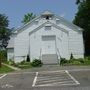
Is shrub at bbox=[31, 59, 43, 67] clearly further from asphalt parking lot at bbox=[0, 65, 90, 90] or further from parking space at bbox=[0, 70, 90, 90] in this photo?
parking space at bbox=[0, 70, 90, 90]

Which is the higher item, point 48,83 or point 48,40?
point 48,40

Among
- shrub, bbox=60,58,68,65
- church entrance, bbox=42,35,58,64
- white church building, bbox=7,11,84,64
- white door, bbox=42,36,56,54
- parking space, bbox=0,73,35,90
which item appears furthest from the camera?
white church building, bbox=7,11,84,64

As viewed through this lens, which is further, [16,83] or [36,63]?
[36,63]

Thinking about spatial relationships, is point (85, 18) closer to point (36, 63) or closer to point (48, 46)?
point (48, 46)

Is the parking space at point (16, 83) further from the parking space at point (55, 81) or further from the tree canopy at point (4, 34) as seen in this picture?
the tree canopy at point (4, 34)

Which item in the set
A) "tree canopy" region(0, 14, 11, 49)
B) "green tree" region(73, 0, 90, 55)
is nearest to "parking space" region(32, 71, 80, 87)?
"green tree" region(73, 0, 90, 55)

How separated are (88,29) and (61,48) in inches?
759

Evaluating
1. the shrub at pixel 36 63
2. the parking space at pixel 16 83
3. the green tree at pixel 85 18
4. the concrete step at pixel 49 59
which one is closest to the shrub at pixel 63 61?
the concrete step at pixel 49 59

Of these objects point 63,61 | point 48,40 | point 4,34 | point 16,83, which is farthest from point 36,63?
point 4,34

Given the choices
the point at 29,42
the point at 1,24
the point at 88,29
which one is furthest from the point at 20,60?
the point at 1,24

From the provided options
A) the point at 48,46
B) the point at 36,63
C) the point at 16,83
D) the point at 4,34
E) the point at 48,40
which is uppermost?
the point at 4,34

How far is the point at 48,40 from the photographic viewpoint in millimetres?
56062

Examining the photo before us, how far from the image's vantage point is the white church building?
183ft

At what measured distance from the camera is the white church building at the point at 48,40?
55.8m
